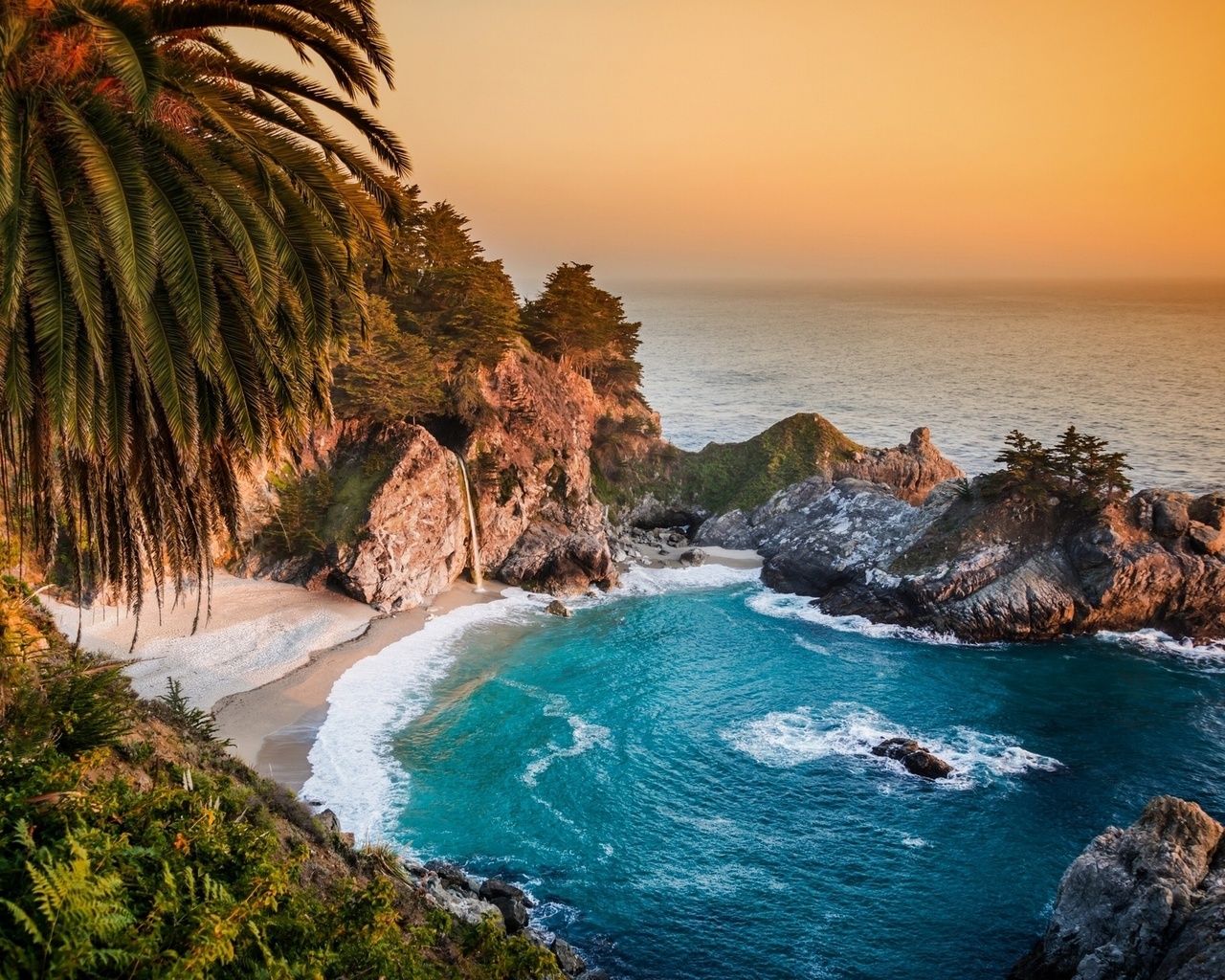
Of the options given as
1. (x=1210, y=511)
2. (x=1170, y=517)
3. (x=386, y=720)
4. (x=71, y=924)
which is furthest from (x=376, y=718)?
(x=1210, y=511)

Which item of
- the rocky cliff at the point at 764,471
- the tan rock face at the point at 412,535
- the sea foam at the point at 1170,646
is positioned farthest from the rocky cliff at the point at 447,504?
the sea foam at the point at 1170,646

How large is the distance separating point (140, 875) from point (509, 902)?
15819mm

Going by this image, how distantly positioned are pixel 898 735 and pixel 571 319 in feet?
116

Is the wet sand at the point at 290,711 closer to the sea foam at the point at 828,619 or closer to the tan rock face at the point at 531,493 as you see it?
the tan rock face at the point at 531,493

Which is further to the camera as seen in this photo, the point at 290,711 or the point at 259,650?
the point at 259,650

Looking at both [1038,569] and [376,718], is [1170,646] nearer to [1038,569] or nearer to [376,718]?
[1038,569]

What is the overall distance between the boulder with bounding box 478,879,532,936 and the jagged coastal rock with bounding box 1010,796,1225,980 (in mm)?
11740

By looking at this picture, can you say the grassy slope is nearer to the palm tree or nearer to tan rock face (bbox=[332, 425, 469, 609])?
tan rock face (bbox=[332, 425, 469, 609])

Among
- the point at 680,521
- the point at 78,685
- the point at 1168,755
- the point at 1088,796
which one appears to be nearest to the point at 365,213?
the point at 78,685

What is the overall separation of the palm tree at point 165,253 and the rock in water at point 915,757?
23692mm

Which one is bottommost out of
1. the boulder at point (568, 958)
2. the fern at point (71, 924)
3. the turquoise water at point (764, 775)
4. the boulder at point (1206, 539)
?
the boulder at point (568, 958)

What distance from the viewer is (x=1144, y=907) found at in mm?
17500

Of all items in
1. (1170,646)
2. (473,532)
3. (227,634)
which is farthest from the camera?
(473,532)

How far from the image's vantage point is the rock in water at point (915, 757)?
27891 mm
